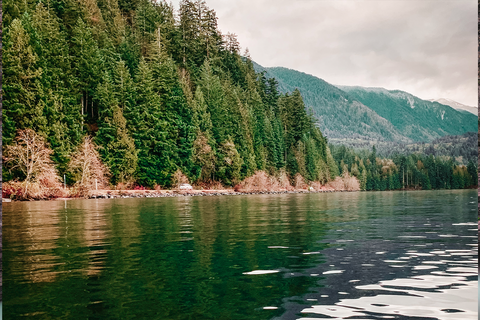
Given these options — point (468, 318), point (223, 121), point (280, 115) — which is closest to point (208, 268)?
point (468, 318)

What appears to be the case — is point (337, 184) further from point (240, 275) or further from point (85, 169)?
point (240, 275)

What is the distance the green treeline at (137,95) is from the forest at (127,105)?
19 centimetres

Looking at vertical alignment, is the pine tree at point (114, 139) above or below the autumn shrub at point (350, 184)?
above

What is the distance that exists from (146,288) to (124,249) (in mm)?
4857

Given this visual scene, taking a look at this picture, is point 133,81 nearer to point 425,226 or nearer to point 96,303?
point 425,226

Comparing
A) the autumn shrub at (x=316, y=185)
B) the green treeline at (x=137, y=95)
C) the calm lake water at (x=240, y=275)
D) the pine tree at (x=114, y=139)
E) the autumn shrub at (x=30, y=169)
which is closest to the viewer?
the calm lake water at (x=240, y=275)

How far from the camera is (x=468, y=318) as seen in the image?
6.35m

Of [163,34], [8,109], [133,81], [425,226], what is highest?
[163,34]

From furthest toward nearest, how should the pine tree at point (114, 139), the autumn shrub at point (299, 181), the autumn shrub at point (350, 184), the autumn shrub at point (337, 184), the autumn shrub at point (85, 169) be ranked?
Answer: 1. the autumn shrub at point (350, 184)
2. the autumn shrub at point (337, 184)
3. the autumn shrub at point (299, 181)
4. the pine tree at point (114, 139)
5. the autumn shrub at point (85, 169)

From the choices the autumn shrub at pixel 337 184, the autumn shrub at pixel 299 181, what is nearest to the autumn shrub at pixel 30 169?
the autumn shrub at pixel 299 181

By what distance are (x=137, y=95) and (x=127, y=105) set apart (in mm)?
2776

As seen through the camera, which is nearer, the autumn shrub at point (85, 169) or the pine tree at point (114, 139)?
the autumn shrub at point (85, 169)

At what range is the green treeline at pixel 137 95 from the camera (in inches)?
2031

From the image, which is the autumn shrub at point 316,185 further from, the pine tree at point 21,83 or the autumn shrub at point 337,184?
the pine tree at point 21,83
